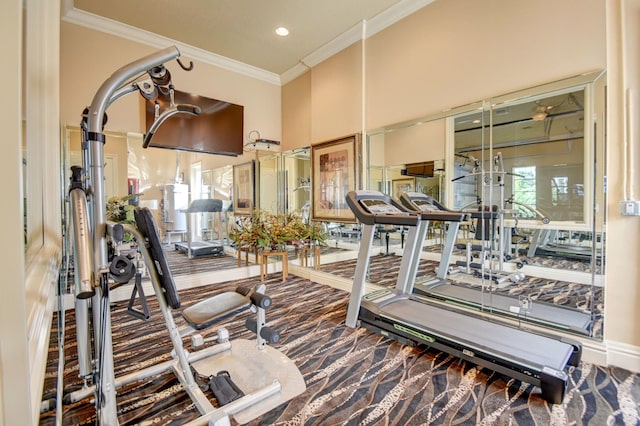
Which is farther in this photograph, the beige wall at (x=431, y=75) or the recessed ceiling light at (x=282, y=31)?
the recessed ceiling light at (x=282, y=31)

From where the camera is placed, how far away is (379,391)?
6.40 feet

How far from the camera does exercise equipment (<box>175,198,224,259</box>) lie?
4380mm

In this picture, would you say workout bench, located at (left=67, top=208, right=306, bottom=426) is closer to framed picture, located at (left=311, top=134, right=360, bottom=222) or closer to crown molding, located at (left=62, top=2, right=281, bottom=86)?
framed picture, located at (left=311, top=134, right=360, bottom=222)

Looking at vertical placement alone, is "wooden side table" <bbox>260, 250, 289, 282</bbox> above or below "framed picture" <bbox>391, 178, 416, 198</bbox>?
below

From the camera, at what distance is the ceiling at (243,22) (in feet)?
11.2

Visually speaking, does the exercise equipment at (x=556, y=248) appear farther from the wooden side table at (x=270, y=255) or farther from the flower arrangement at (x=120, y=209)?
the flower arrangement at (x=120, y=209)

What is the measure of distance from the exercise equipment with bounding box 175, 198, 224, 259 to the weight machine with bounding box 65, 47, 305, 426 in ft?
8.22

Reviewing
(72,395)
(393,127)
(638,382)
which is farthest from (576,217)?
(72,395)

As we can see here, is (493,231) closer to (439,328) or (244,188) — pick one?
(439,328)

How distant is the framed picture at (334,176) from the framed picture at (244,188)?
107 cm

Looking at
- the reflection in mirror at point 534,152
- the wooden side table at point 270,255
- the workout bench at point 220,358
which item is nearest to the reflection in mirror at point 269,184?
the wooden side table at point 270,255

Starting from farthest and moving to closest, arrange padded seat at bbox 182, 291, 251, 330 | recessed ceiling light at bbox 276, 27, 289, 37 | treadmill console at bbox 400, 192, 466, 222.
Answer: recessed ceiling light at bbox 276, 27, 289, 37
treadmill console at bbox 400, 192, 466, 222
padded seat at bbox 182, 291, 251, 330

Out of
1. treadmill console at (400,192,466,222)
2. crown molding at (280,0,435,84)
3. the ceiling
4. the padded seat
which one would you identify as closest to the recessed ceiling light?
the ceiling

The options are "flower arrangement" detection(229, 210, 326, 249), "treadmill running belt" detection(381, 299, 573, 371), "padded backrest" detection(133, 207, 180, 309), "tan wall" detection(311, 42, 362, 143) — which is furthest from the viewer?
"flower arrangement" detection(229, 210, 326, 249)
